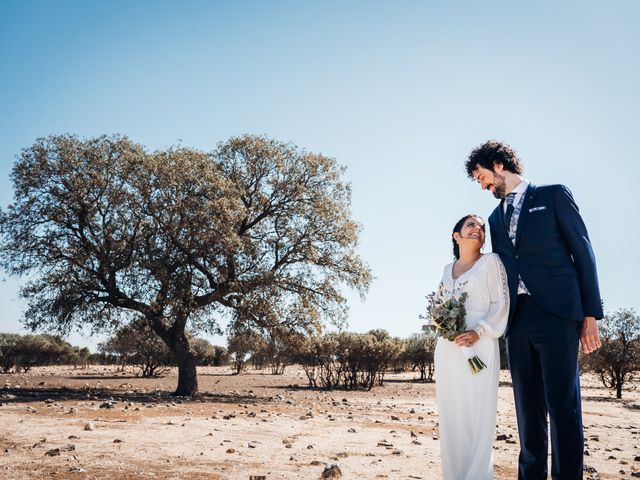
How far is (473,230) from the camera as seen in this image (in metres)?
4.31

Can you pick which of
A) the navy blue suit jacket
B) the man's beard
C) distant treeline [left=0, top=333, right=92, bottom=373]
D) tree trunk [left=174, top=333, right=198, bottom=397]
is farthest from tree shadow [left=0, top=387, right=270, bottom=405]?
distant treeline [left=0, top=333, right=92, bottom=373]

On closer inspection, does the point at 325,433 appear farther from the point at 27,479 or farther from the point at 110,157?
the point at 110,157

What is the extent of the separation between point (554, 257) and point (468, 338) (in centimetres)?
87

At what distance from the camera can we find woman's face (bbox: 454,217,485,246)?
430 cm

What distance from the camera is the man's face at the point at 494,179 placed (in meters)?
4.20

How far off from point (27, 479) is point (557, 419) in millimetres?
4578

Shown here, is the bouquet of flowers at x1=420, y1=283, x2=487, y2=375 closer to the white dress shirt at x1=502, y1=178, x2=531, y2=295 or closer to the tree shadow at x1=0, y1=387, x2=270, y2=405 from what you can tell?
the white dress shirt at x1=502, y1=178, x2=531, y2=295

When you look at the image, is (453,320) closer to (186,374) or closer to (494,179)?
(494,179)

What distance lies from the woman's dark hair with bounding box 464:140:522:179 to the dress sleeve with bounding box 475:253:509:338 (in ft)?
2.58

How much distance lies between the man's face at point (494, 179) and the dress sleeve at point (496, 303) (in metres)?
0.59

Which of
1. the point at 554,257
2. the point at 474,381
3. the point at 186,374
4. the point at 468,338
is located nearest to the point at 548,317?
the point at 554,257

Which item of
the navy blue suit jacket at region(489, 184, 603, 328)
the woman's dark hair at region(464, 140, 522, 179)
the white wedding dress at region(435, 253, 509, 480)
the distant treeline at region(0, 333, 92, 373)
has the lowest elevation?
the distant treeline at region(0, 333, 92, 373)

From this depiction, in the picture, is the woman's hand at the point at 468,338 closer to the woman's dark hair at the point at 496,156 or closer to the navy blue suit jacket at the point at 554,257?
the navy blue suit jacket at the point at 554,257

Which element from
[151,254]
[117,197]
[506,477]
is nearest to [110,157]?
[117,197]
